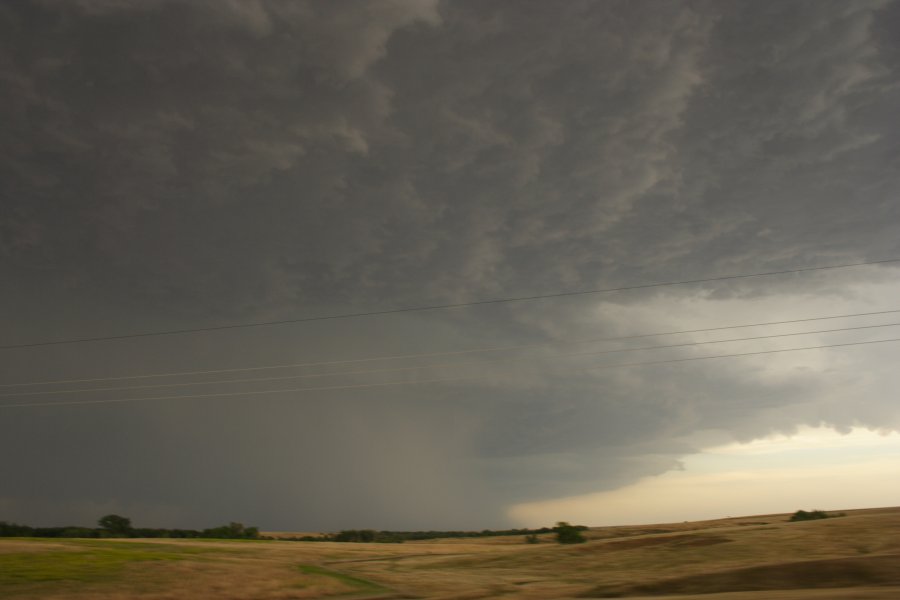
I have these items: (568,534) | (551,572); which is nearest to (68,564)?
(551,572)

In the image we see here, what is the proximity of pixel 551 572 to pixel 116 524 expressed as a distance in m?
152

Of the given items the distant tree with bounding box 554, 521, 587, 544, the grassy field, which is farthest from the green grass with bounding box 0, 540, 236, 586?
the distant tree with bounding box 554, 521, 587, 544

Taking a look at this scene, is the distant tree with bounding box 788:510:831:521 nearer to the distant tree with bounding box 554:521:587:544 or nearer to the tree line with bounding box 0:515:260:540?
the distant tree with bounding box 554:521:587:544

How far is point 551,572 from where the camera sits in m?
48.7

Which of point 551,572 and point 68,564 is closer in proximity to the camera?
point 551,572

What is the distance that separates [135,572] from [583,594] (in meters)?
34.0

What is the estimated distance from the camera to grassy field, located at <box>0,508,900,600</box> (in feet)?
106

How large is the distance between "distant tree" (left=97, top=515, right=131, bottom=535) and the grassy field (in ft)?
363

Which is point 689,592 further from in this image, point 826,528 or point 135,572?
point 135,572

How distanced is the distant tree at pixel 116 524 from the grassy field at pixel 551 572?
111m

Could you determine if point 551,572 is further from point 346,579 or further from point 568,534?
point 568,534

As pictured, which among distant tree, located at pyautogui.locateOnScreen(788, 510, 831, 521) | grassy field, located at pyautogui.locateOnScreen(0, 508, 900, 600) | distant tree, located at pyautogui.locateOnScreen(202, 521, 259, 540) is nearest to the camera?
grassy field, located at pyautogui.locateOnScreen(0, 508, 900, 600)

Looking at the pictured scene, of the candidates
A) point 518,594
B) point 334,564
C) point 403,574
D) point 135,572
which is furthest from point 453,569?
point 135,572

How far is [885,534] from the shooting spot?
1801 inches
